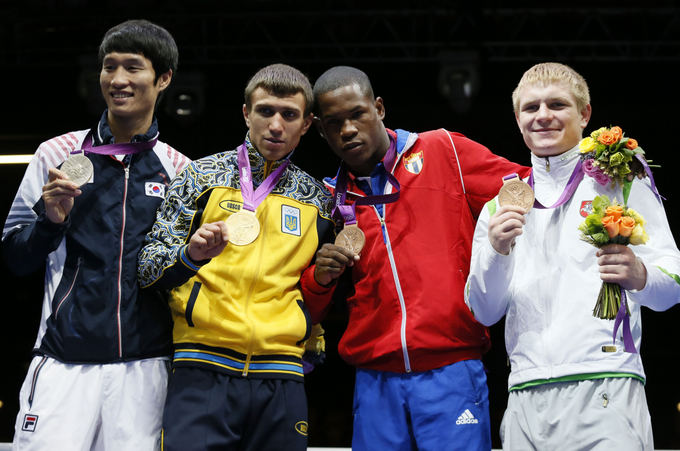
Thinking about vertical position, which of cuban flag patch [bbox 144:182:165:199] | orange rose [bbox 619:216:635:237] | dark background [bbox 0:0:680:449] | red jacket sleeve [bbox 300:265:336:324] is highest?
dark background [bbox 0:0:680:449]

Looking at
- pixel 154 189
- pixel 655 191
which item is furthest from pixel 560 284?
pixel 154 189

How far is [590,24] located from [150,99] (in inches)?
234

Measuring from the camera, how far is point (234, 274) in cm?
249

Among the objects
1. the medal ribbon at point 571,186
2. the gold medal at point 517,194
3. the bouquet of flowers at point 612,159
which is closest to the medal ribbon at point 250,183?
the gold medal at point 517,194

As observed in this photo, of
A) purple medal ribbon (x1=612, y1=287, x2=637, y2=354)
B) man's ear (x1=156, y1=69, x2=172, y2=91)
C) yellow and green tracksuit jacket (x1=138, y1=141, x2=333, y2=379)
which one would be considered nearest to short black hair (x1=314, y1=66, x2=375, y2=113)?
yellow and green tracksuit jacket (x1=138, y1=141, x2=333, y2=379)

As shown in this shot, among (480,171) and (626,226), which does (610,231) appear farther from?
(480,171)

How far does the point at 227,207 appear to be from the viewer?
2557 mm

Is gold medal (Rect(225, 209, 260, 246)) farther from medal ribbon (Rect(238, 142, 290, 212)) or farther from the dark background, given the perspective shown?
the dark background

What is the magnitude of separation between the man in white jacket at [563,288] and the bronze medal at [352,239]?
0.40 meters

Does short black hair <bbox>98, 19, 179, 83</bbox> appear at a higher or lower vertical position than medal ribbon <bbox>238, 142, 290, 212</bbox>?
higher

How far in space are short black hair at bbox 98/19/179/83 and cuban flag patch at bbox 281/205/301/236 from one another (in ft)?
2.43

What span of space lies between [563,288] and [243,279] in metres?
1.06

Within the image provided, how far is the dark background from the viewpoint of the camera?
678 centimetres

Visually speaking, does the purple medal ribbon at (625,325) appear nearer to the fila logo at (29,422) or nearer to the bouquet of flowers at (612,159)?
the bouquet of flowers at (612,159)
